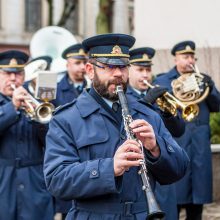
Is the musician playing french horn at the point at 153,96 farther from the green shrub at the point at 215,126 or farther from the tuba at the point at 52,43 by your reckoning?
the tuba at the point at 52,43

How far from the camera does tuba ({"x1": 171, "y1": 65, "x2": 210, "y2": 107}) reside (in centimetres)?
625

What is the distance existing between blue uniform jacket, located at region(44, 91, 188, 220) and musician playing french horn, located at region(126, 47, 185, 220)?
25.1 inches

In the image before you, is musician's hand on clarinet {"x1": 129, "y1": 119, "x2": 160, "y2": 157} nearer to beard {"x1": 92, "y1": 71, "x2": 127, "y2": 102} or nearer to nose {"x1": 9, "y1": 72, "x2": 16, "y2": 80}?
beard {"x1": 92, "y1": 71, "x2": 127, "y2": 102}

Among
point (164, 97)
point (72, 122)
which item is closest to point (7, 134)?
point (164, 97)

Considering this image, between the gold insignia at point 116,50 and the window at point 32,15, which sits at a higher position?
the window at point 32,15

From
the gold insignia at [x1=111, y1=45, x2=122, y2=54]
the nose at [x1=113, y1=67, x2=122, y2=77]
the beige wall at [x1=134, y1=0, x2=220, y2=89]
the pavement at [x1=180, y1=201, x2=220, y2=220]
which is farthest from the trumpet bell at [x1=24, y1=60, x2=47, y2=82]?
the nose at [x1=113, y1=67, x2=122, y2=77]

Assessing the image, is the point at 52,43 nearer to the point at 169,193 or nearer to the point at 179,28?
the point at 179,28

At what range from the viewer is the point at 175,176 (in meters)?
3.39

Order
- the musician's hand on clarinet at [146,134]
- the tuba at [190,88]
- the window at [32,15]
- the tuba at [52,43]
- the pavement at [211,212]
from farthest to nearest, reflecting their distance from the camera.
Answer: the window at [32,15] → the tuba at [52,43] → the pavement at [211,212] → the tuba at [190,88] → the musician's hand on clarinet at [146,134]

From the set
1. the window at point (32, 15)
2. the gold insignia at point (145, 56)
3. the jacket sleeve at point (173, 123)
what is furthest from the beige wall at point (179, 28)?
the window at point (32, 15)

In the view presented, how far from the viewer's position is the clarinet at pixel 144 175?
2.91 metres

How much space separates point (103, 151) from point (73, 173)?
0.23 m

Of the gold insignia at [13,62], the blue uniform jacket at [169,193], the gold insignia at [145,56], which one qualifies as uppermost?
the gold insignia at [145,56]

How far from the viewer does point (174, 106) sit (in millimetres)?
5414
